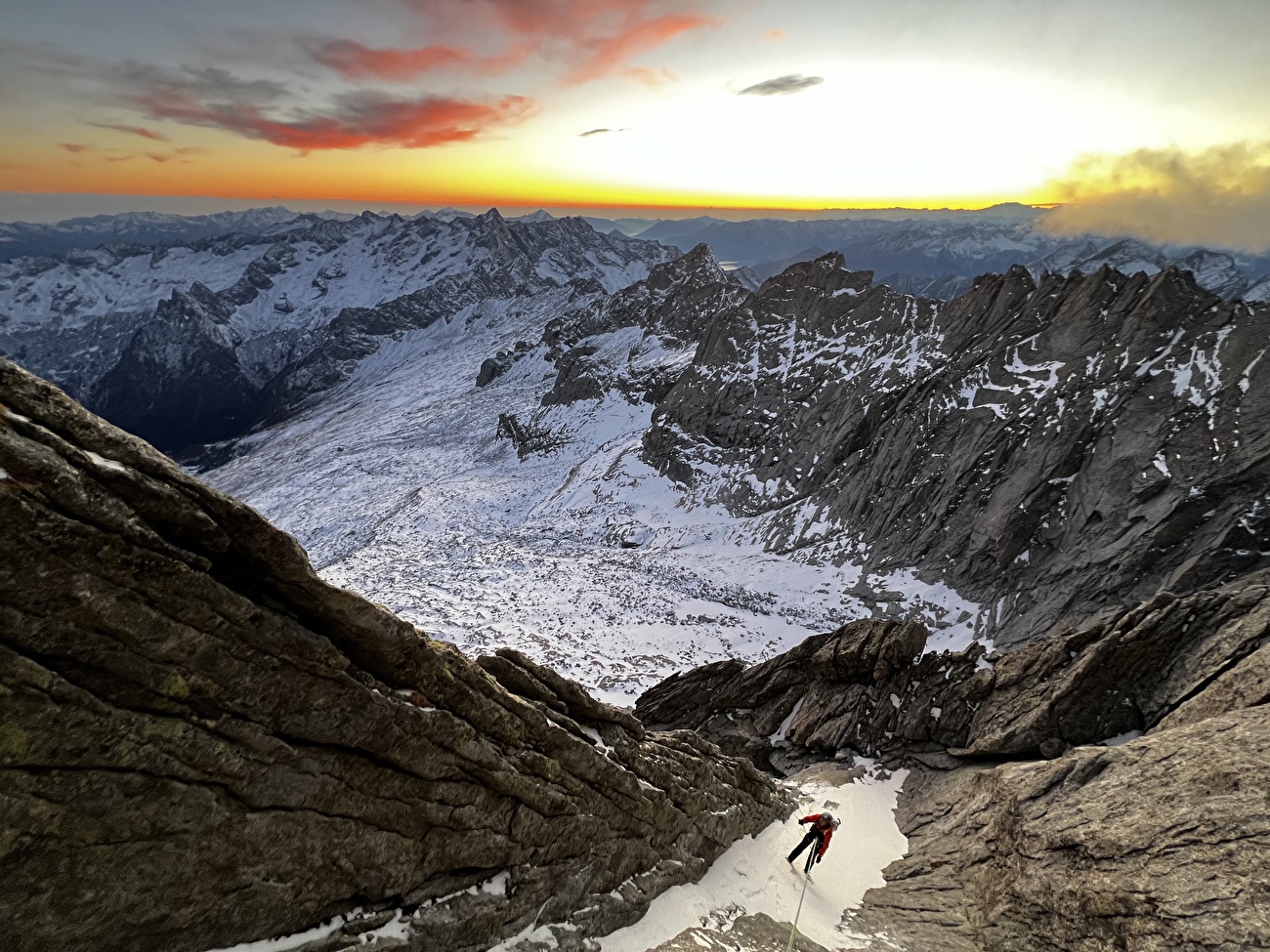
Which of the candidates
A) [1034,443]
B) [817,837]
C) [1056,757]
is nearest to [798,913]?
[817,837]

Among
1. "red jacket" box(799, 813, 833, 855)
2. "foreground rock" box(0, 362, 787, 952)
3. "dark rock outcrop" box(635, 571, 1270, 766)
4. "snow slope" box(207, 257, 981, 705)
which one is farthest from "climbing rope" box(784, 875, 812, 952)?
"snow slope" box(207, 257, 981, 705)

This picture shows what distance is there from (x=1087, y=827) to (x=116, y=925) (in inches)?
712

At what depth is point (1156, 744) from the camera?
14.9 meters

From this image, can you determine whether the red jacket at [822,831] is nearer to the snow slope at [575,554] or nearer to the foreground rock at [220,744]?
the foreground rock at [220,744]

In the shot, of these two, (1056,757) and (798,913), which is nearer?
(798,913)

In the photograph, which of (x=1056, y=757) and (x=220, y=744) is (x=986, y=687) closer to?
(x=1056, y=757)

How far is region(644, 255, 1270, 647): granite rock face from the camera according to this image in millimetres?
35500

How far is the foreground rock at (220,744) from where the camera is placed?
665 cm

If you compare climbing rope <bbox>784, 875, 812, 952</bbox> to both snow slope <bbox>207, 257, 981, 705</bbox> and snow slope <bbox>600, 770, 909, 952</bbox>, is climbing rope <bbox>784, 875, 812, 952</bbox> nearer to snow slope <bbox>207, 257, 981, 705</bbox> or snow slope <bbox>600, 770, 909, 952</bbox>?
snow slope <bbox>600, 770, 909, 952</bbox>

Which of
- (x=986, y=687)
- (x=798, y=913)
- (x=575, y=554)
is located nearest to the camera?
(x=798, y=913)

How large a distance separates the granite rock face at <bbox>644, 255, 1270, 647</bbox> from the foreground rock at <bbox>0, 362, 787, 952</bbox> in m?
34.1

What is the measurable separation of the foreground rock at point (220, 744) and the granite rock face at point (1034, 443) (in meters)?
34.1

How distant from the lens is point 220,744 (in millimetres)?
7922

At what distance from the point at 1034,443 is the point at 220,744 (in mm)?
52485
